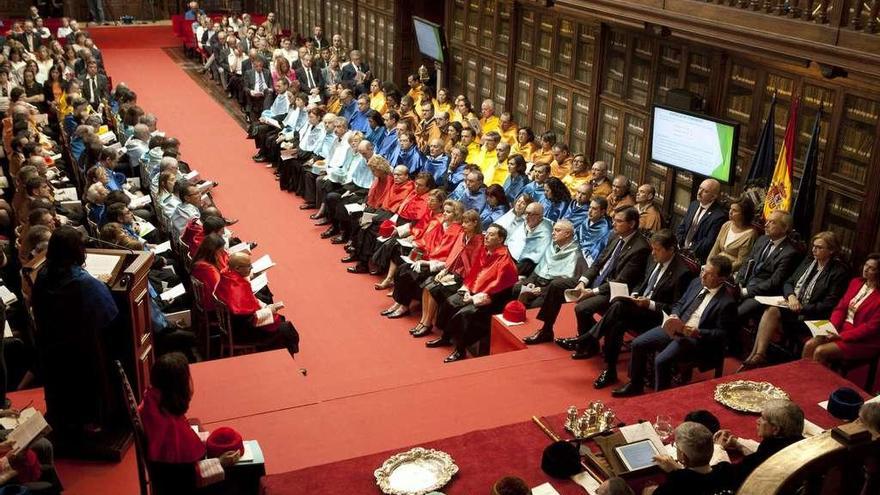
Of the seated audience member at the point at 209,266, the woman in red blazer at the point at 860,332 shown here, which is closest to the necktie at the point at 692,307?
the woman in red blazer at the point at 860,332

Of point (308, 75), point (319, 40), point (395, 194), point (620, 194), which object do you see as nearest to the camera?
point (620, 194)

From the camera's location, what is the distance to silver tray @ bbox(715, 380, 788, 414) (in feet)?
18.8

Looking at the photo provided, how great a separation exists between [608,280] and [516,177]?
313 centimetres

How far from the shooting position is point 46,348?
555cm

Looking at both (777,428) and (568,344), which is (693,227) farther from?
(777,428)

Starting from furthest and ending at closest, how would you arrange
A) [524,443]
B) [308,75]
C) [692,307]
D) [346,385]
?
1. [308,75]
2. [346,385]
3. [692,307]
4. [524,443]

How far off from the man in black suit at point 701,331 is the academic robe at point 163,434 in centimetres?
372

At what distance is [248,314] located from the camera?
793 cm

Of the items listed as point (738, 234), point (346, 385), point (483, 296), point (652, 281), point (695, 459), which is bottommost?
point (346, 385)

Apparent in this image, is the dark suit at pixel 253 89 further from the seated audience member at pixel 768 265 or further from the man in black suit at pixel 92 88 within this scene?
the seated audience member at pixel 768 265

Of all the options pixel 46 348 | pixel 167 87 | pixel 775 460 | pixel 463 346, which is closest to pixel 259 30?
pixel 167 87

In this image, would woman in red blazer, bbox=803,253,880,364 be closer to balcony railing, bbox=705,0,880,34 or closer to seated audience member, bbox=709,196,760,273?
seated audience member, bbox=709,196,760,273

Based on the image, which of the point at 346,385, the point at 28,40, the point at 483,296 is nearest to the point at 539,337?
the point at 483,296

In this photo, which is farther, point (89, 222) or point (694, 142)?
point (89, 222)
